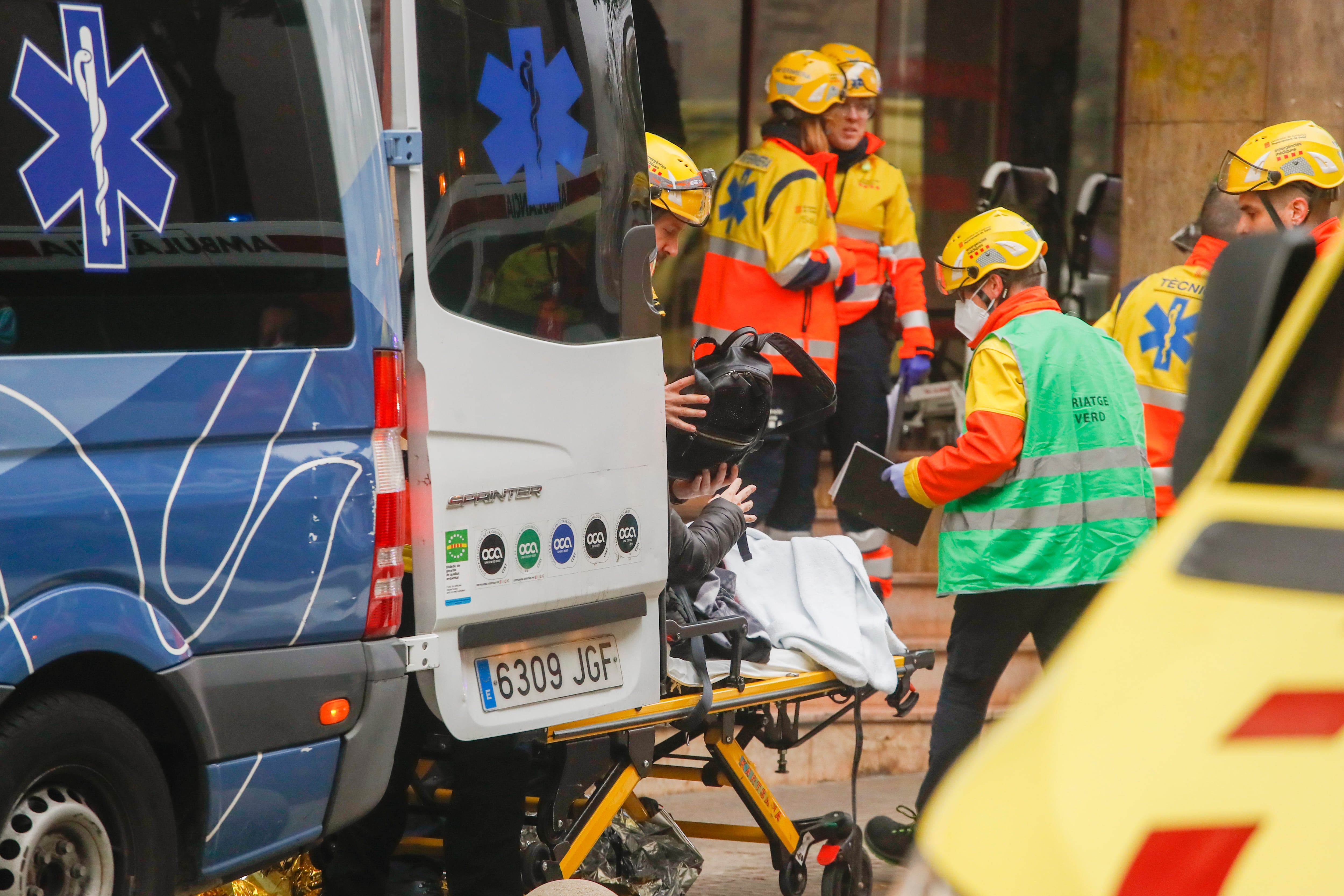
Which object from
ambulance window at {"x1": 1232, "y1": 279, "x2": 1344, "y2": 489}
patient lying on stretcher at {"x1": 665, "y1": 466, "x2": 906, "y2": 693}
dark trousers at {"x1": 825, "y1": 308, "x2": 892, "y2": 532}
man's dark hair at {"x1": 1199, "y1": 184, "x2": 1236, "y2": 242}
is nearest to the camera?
ambulance window at {"x1": 1232, "y1": 279, "x2": 1344, "y2": 489}

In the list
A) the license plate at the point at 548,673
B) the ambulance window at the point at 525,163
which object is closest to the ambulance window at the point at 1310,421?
the ambulance window at the point at 525,163

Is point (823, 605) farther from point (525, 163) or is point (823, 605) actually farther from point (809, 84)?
point (809, 84)

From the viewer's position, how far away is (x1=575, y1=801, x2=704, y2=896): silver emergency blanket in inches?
185

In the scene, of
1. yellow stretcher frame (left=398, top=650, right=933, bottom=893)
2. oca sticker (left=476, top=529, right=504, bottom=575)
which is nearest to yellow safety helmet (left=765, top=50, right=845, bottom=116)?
yellow stretcher frame (left=398, top=650, right=933, bottom=893)

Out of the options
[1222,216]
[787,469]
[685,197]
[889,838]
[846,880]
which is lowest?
[889,838]

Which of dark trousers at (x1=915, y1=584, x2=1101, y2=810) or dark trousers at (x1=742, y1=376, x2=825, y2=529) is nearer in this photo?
dark trousers at (x1=915, y1=584, x2=1101, y2=810)

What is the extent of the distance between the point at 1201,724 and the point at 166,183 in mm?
2348

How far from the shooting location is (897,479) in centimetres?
525

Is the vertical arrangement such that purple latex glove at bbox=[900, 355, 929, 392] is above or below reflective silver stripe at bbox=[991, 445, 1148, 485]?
below

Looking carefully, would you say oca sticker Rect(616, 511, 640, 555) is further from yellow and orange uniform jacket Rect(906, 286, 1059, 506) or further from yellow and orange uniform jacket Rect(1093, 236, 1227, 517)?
yellow and orange uniform jacket Rect(1093, 236, 1227, 517)

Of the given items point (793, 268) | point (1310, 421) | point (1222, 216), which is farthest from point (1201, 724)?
point (793, 268)

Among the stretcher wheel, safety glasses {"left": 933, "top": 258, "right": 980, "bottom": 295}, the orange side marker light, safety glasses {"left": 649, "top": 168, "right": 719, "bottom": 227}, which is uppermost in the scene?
safety glasses {"left": 649, "top": 168, "right": 719, "bottom": 227}

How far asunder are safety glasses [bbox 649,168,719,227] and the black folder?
85 cm

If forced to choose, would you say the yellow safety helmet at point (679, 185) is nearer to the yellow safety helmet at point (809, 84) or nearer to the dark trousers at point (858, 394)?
the yellow safety helmet at point (809, 84)
